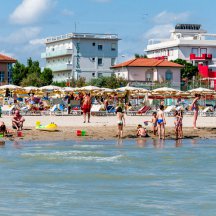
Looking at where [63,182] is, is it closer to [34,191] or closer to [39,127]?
[34,191]

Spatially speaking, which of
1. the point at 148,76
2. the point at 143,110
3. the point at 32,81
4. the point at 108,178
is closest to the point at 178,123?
the point at 108,178

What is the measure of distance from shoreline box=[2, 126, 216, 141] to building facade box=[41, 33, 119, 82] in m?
88.5

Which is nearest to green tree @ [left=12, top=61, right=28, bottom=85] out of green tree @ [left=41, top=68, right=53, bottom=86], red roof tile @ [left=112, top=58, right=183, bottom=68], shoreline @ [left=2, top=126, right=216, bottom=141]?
green tree @ [left=41, top=68, right=53, bottom=86]

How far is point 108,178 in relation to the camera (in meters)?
22.2

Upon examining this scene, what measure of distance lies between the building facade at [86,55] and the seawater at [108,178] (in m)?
93.2

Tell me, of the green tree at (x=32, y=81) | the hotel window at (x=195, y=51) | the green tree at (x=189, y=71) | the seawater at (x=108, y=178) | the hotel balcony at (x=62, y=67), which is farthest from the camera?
the hotel window at (x=195, y=51)

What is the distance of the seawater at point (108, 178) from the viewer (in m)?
17.7

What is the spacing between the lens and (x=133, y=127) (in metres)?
36.0

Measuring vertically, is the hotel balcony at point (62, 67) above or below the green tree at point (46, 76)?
above

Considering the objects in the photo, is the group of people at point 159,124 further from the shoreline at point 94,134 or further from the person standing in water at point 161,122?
the shoreline at point 94,134

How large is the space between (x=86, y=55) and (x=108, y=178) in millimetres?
104516

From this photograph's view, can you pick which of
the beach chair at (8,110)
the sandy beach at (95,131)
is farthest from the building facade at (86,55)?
the sandy beach at (95,131)

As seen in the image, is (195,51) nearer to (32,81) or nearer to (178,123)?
(32,81)

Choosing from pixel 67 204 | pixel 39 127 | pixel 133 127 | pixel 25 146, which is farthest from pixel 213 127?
pixel 67 204
